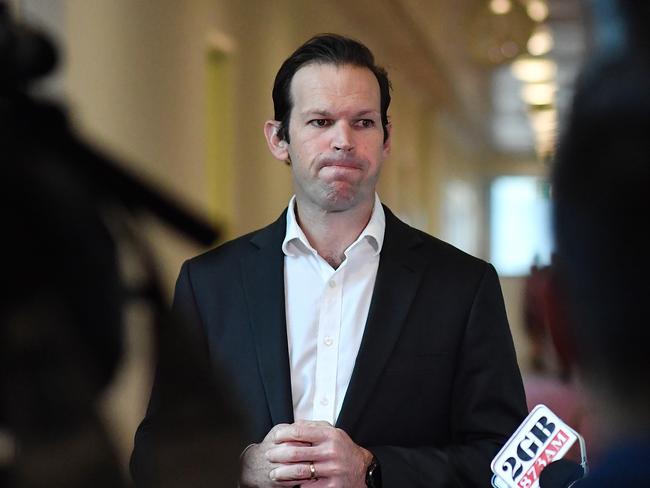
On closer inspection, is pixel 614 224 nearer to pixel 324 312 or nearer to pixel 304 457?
pixel 304 457

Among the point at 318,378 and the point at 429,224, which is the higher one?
the point at 318,378

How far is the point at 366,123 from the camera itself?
2.69 meters

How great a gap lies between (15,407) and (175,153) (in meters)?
5.78

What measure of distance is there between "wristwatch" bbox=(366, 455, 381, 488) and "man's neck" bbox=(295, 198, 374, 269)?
458mm

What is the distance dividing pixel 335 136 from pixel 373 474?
70 cm

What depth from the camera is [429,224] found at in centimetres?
2061

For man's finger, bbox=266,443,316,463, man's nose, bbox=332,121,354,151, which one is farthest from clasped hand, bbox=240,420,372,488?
man's nose, bbox=332,121,354,151

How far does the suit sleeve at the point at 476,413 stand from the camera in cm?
250

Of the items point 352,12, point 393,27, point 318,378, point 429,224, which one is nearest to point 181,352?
point 318,378

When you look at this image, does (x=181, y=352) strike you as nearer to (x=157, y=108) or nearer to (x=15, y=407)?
(x=15, y=407)

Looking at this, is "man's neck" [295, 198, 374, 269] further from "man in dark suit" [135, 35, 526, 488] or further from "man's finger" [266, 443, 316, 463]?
"man's finger" [266, 443, 316, 463]

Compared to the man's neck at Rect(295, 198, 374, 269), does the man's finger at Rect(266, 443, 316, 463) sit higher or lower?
lower

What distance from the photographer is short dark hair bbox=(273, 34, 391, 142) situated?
278 centimetres

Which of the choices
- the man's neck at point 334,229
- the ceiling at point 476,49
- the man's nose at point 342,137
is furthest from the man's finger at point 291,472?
the ceiling at point 476,49
